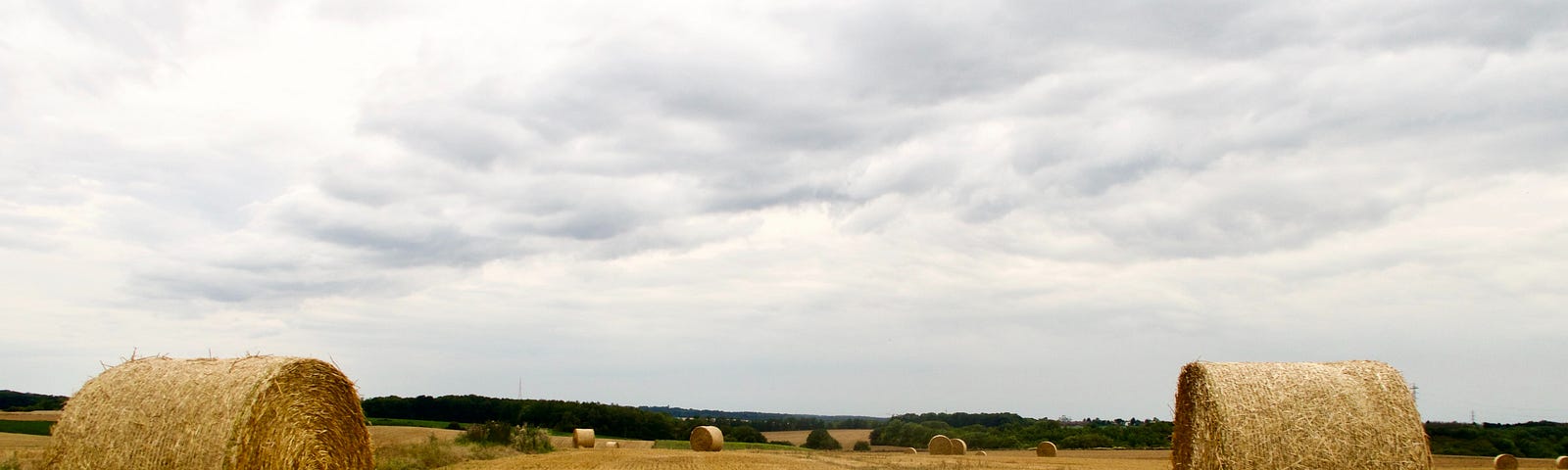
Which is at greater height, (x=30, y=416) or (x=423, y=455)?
(x=30, y=416)

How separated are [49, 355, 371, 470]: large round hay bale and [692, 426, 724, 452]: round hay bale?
82.6ft

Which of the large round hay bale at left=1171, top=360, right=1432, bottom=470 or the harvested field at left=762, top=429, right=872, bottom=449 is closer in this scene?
the large round hay bale at left=1171, top=360, right=1432, bottom=470

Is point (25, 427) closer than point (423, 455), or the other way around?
point (423, 455)

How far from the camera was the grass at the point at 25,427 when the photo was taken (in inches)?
1251

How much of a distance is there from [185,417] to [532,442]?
83.5ft

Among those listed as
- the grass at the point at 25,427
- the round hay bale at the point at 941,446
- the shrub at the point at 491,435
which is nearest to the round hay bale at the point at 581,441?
the shrub at the point at 491,435

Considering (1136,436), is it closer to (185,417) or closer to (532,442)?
(532,442)

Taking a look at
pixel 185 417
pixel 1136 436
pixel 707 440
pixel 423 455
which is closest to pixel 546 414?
pixel 707 440

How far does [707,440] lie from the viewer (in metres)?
37.1

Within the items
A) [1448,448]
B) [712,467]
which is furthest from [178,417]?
[1448,448]

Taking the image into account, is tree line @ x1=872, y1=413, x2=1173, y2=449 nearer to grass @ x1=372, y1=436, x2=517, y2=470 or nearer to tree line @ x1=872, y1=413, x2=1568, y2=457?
tree line @ x1=872, y1=413, x2=1568, y2=457

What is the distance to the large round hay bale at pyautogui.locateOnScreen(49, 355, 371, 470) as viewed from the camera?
1090 centimetres

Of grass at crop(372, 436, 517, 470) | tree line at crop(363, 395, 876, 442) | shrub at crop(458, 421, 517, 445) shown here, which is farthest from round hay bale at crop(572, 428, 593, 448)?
tree line at crop(363, 395, 876, 442)

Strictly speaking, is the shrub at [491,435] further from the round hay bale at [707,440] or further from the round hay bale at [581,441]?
the round hay bale at [707,440]
